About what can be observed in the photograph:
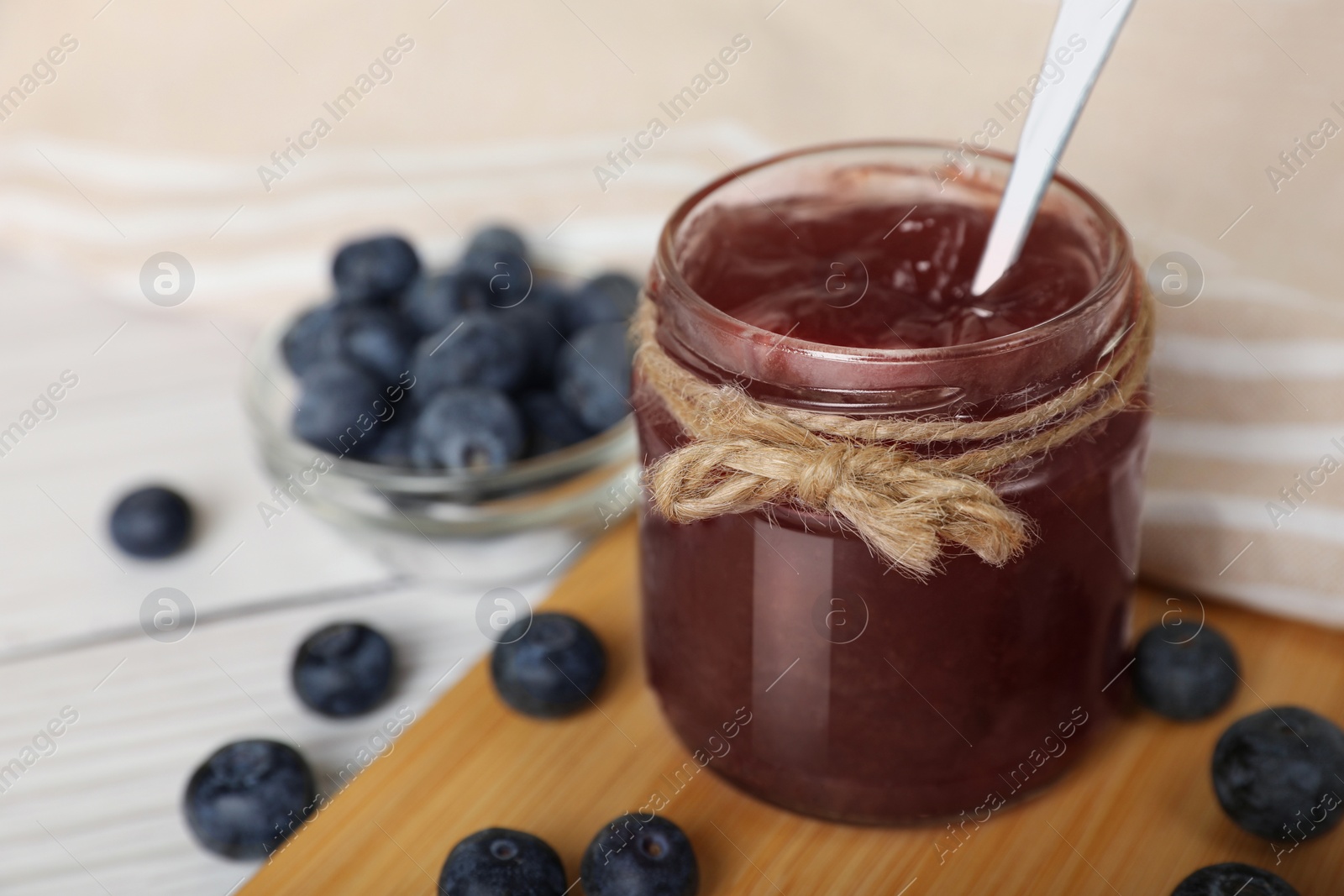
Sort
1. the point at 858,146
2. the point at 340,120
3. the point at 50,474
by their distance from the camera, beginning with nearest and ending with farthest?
the point at 858,146, the point at 50,474, the point at 340,120

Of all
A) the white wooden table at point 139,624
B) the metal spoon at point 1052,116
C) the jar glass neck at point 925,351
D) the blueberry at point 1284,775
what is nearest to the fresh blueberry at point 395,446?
the white wooden table at point 139,624

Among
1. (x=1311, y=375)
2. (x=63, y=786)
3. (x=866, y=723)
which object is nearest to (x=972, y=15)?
(x=1311, y=375)

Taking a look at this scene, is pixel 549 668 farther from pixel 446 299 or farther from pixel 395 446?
pixel 446 299

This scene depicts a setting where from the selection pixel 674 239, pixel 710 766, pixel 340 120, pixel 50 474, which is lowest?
pixel 710 766

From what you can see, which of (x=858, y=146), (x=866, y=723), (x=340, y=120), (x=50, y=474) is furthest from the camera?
(x=340, y=120)

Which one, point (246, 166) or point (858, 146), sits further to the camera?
point (246, 166)

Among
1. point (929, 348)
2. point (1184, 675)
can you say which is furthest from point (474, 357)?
point (1184, 675)

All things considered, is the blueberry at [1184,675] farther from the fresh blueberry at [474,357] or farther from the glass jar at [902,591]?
the fresh blueberry at [474,357]

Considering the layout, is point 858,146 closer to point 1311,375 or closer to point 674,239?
point 674,239
